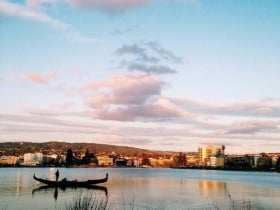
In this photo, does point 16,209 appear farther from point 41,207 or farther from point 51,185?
point 51,185

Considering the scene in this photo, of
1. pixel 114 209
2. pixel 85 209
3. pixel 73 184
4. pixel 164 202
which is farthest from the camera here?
pixel 73 184

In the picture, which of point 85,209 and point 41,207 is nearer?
point 85,209

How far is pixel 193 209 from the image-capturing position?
1449 inches

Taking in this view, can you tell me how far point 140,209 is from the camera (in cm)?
3591

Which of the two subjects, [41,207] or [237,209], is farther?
[41,207]

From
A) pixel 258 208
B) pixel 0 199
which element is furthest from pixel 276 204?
pixel 0 199

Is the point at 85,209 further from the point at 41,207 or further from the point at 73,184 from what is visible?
the point at 73,184

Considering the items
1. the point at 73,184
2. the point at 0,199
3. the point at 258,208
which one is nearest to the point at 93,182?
the point at 73,184

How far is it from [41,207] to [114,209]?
24.0ft

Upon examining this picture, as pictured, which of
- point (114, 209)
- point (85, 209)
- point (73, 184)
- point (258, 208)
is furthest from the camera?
point (73, 184)

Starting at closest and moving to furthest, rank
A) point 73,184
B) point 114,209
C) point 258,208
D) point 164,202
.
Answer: point 114,209
point 258,208
point 164,202
point 73,184

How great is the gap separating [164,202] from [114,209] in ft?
27.8

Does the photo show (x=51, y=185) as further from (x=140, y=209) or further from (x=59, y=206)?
(x=140, y=209)

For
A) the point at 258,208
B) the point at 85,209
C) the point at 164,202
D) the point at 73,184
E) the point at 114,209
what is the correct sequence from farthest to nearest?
the point at 73,184 < the point at 164,202 < the point at 258,208 < the point at 114,209 < the point at 85,209
